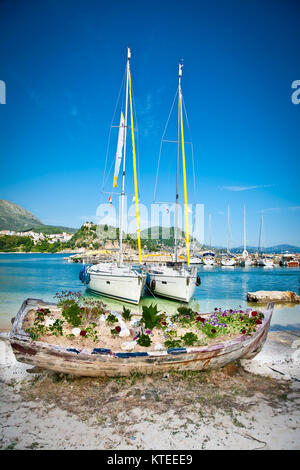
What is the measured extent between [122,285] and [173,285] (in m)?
4.39

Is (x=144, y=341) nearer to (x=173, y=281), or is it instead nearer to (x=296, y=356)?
(x=296, y=356)

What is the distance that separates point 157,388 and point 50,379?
308 centimetres

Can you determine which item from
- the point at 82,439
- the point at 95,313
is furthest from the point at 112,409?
the point at 95,313

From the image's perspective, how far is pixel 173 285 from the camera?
2316 cm

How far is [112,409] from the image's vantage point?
6363 millimetres

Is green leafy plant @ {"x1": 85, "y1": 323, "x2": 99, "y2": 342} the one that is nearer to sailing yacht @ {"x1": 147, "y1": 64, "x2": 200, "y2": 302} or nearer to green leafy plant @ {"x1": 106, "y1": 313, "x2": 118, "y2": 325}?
green leafy plant @ {"x1": 106, "y1": 313, "x2": 118, "y2": 325}

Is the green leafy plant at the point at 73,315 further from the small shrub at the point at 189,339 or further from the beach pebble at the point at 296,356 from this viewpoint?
the beach pebble at the point at 296,356

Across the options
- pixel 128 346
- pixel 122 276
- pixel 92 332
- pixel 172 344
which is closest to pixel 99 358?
pixel 128 346

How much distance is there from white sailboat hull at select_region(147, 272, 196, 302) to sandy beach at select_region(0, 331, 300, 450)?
13670 millimetres

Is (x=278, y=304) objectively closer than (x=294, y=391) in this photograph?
No

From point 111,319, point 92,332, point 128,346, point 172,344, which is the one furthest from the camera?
point 111,319

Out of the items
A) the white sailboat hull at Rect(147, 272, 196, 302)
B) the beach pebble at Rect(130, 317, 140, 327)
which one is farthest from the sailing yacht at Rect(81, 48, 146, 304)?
the beach pebble at Rect(130, 317, 140, 327)
